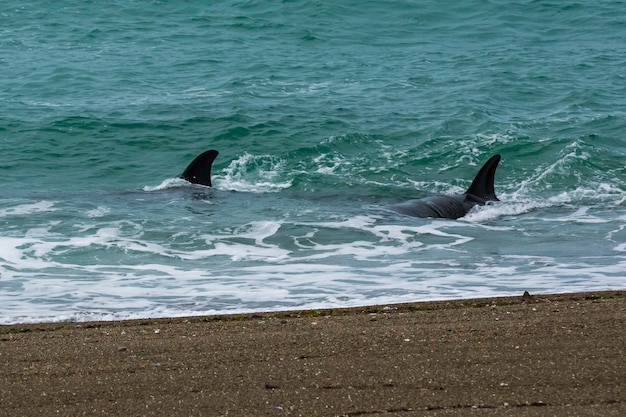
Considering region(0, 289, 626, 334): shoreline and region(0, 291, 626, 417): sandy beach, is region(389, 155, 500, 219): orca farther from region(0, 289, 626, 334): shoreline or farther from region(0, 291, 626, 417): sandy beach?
region(0, 291, 626, 417): sandy beach

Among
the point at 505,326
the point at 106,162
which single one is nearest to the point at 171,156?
the point at 106,162

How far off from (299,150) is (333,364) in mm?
13415

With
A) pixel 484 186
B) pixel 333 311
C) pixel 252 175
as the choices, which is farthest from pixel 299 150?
pixel 333 311

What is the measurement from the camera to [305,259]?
1087 cm

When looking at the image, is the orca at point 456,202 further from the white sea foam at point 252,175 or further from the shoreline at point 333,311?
the shoreline at point 333,311

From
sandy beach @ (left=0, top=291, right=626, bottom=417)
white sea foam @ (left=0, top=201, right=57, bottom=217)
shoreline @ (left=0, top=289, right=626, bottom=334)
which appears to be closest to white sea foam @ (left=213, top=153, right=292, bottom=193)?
white sea foam @ (left=0, top=201, right=57, bottom=217)

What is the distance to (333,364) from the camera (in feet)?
20.0

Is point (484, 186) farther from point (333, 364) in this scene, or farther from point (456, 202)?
point (333, 364)

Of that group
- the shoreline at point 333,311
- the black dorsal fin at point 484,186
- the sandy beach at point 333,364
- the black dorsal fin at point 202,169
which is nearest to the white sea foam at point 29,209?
the black dorsal fin at point 202,169

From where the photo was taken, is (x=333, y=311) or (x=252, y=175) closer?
(x=333, y=311)

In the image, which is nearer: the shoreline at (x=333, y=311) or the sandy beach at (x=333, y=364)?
the sandy beach at (x=333, y=364)

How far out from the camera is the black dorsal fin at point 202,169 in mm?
15693

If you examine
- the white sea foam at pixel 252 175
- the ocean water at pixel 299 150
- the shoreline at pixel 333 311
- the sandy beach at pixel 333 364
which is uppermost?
the sandy beach at pixel 333 364

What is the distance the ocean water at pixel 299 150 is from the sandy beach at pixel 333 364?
1.24 m
